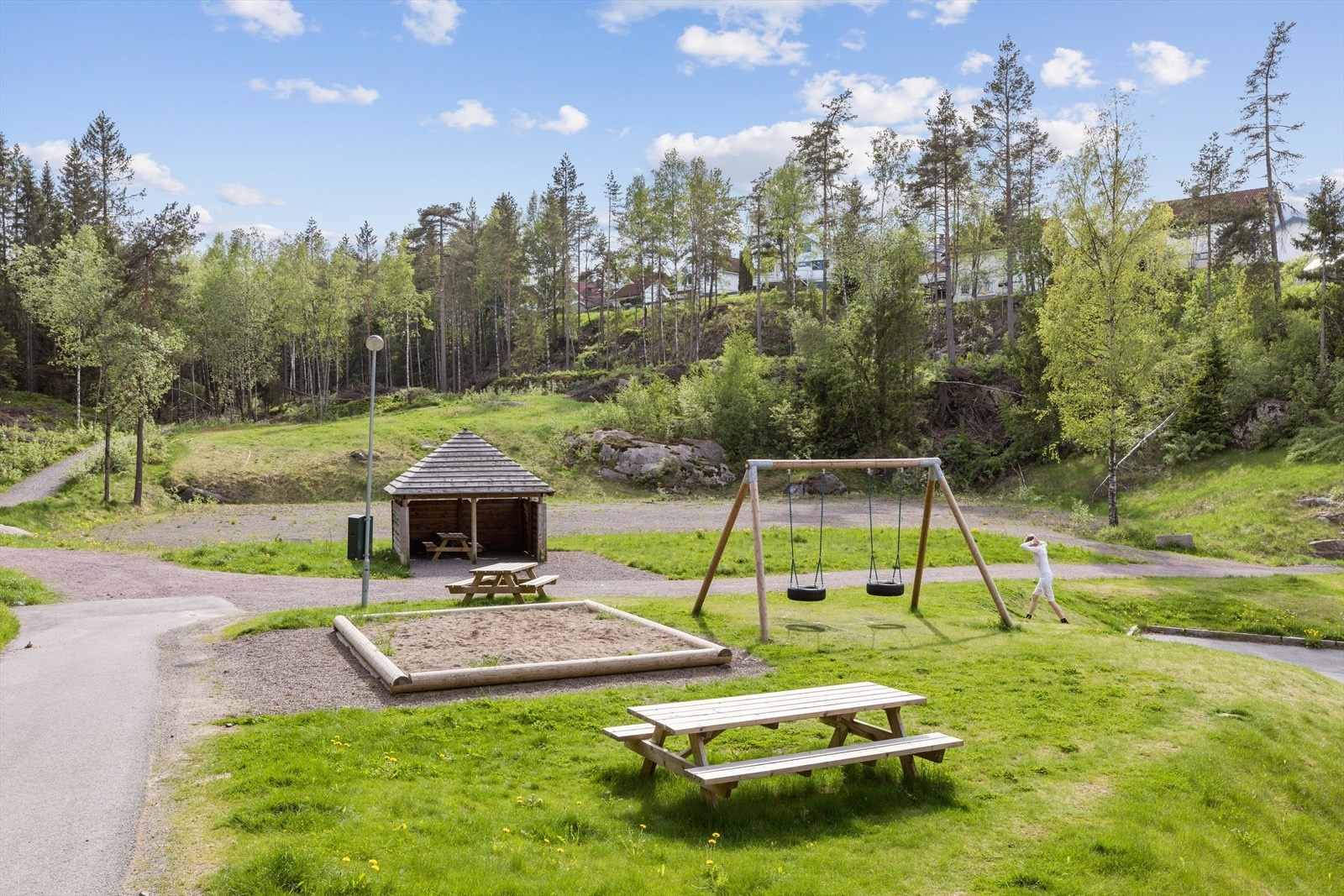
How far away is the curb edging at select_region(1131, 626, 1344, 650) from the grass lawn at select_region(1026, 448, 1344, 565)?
868 centimetres

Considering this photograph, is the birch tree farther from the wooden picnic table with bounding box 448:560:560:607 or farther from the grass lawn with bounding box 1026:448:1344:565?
the wooden picnic table with bounding box 448:560:560:607

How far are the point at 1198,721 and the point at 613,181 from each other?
7763 cm

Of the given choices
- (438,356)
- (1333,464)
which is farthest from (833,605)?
(438,356)

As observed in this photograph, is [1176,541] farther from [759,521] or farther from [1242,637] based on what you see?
[759,521]

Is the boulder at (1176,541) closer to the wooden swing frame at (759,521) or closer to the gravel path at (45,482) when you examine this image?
the wooden swing frame at (759,521)

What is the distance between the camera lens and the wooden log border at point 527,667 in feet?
Answer: 34.5

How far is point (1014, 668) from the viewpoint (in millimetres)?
12117

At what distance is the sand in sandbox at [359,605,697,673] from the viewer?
468 inches

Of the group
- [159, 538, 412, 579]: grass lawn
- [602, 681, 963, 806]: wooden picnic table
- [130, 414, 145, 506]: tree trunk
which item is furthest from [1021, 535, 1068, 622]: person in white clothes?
[130, 414, 145, 506]: tree trunk

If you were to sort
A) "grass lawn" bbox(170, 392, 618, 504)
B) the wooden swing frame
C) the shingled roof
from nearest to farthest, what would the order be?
the wooden swing frame
the shingled roof
"grass lawn" bbox(170, 392, 618, 504)

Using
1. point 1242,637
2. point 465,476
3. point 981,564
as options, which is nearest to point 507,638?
point 981,564

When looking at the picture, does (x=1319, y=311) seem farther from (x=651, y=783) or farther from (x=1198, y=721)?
(x=651, y=783)

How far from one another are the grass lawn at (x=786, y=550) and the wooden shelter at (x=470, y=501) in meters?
1.43

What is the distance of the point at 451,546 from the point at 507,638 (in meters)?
11.8
